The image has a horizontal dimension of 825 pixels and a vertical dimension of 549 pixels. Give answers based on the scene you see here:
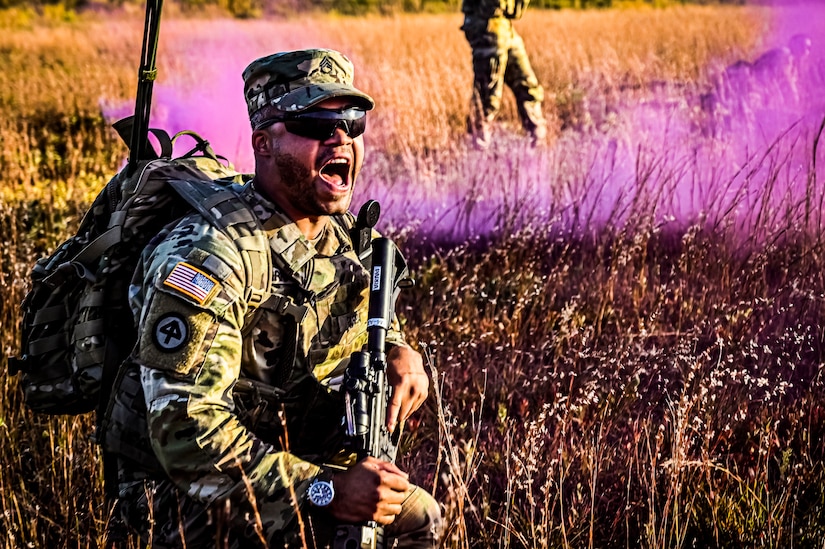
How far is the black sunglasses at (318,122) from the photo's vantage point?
8.91 feet

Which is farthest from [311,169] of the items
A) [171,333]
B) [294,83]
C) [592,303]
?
[592,303]

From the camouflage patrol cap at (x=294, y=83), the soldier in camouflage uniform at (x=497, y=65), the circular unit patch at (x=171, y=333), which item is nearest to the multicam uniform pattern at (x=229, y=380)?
the circular unit patch at (x=171, y=333)

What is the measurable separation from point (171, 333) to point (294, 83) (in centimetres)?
83

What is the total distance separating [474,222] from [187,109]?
562 cm

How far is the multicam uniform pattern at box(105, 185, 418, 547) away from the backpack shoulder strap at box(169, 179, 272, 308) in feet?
0.11

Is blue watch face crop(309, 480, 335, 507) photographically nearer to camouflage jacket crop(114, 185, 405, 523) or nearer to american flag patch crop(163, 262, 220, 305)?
camouflage jacket crop(114, 185, 405, 523)

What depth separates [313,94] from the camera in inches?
106

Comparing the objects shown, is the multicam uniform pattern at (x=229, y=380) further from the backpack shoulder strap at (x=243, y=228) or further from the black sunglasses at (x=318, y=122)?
the black sunglasses at (x=318, y=122)

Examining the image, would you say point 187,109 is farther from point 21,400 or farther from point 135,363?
point 135,363

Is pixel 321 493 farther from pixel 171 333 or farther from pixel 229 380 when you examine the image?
pixel 171 333

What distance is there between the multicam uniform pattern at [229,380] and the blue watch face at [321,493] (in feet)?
0.11

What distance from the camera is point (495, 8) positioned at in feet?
28.6

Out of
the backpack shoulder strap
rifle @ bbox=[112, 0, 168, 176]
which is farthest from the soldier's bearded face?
rifle @ bbox=[112, 0, 168, 176]

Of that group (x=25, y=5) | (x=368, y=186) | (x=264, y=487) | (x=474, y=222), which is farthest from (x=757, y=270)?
(x=25, y=5)
